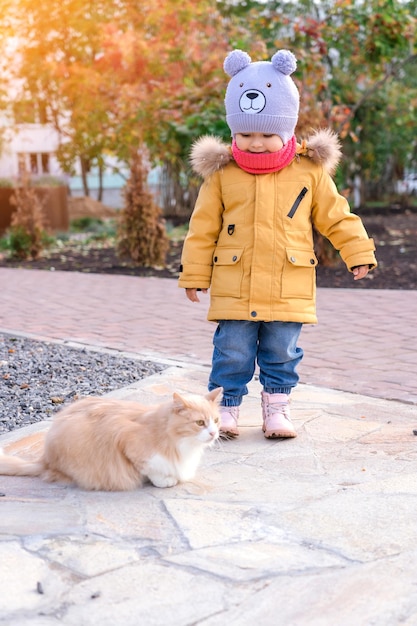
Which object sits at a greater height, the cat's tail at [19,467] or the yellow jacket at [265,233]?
the yellow jacket at [265,233]

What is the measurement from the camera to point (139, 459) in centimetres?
324

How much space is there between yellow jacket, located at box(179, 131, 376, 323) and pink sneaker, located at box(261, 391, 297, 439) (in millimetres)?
443

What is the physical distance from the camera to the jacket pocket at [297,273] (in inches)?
151

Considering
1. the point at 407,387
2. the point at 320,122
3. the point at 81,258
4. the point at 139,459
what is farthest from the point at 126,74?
the point at 139,459

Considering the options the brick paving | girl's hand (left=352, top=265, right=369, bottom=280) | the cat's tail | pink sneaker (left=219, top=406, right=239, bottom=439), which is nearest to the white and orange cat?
the cat's tail

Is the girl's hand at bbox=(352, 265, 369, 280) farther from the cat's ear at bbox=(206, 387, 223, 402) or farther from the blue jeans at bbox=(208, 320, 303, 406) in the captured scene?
the cat's ear at bbox=(206, 387, 223, 402)

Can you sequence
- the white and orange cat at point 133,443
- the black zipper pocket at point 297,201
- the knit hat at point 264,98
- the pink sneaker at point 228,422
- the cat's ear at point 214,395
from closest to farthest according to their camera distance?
the white and orange cat at point 133,443, the cat's ear at point 214,395, the knit hat at point 264,98, the black zipper pocket at point 297,201, the pink sneaker at point 228,422

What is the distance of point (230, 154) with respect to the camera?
155 inches

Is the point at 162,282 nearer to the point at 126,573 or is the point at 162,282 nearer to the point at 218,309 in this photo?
the point at 218,309

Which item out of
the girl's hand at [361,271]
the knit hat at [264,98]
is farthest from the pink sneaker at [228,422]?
the knit hat at [264,98]

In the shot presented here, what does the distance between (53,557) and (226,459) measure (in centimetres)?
119

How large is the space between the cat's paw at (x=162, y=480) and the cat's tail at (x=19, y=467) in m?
0.52

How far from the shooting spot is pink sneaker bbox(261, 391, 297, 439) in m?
3.93

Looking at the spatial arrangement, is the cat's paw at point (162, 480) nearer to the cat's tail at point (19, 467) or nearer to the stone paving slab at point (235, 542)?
the stone paving slab at point (235, 542)
